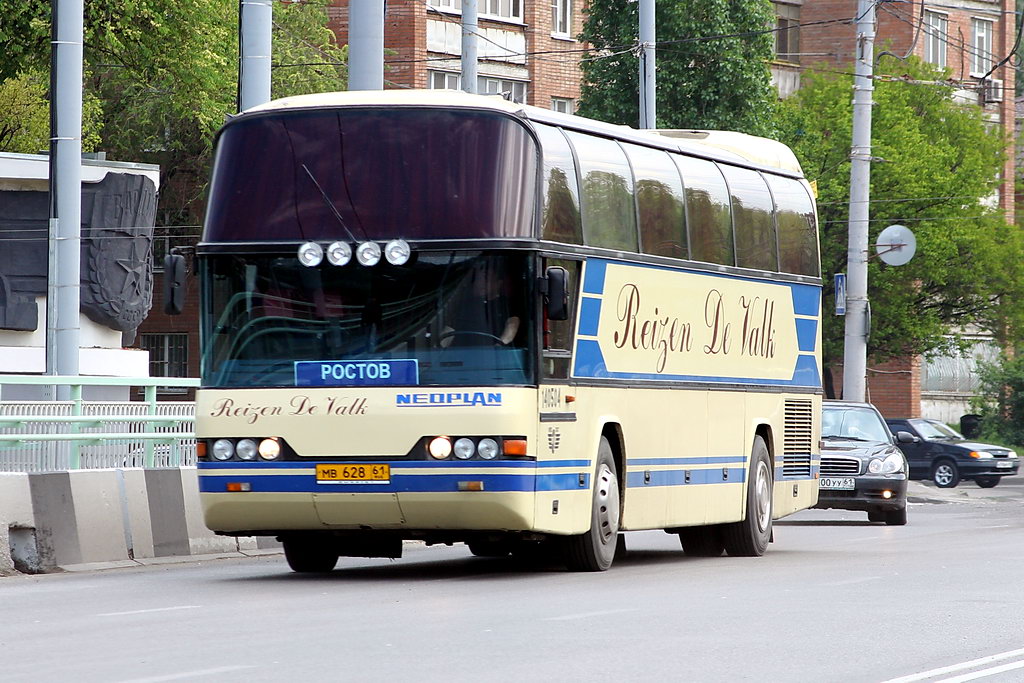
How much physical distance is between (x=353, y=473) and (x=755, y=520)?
19.2 ft

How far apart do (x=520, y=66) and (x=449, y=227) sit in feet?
143

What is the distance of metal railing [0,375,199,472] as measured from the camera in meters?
16.8

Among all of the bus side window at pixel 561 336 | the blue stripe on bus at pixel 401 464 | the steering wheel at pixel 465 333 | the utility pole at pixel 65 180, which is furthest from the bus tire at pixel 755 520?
the utility pole at pixel 65 180

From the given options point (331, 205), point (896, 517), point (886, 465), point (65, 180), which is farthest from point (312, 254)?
point (896, 517)

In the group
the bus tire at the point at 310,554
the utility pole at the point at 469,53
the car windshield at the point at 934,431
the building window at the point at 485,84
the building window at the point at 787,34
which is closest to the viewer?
the bus tire at the point at 310,554

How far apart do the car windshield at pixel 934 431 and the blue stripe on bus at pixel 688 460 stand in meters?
22.0

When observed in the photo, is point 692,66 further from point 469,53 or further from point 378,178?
point 378,178

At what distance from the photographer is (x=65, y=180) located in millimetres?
22984

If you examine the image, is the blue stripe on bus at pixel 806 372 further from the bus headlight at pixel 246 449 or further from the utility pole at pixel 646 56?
the utility pole at pixel 646 56

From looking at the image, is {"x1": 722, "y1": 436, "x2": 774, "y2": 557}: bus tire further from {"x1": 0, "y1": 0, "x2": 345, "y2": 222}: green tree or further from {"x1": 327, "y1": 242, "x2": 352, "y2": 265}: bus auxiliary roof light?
{"x1": 0, "y1": 0, "x2": 345, "y2": 222}: green tree

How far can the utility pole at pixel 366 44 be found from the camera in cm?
2100

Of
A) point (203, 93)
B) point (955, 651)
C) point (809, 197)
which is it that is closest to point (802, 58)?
point (203, 93)

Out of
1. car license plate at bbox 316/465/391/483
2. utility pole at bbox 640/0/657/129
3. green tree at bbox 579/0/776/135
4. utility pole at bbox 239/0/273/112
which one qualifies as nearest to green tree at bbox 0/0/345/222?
green tree at bbox 579/0/776/135

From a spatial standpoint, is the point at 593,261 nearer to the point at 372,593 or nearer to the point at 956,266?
the point at 372,593
